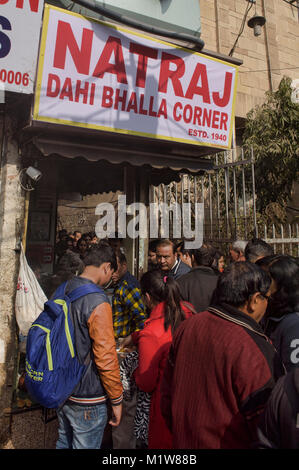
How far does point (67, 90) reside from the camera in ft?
11.0

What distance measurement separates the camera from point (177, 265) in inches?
154

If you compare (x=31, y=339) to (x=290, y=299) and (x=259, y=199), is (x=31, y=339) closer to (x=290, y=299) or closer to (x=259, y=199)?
(x=290, y=299)

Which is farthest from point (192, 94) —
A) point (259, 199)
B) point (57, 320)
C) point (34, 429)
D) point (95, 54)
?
point (259, 199)

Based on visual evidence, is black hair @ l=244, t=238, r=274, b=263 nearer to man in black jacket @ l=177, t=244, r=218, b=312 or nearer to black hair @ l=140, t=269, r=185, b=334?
man in black jacket @ l=177, t=244, r=218, b=312

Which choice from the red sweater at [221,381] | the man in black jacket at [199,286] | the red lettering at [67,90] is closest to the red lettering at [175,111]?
the red lettering at [67,90]

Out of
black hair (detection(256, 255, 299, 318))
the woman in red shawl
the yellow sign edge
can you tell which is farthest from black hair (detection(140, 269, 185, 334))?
the yellow sign edge

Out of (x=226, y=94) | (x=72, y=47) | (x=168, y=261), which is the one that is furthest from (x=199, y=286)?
(x=226, y=94)

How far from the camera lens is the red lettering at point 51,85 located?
3232mm

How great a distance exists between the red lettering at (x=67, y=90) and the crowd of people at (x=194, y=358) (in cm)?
186

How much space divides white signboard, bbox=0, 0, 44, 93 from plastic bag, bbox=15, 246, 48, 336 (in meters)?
1.78

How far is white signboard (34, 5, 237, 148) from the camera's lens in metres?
3.25

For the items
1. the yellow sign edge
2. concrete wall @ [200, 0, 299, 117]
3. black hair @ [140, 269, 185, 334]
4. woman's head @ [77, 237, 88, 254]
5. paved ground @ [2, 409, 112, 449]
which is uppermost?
concrete wall @ [200, 0, 299, 117]

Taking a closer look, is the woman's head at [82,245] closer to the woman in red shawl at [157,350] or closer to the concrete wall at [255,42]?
the woman in red shawl at [157,350]

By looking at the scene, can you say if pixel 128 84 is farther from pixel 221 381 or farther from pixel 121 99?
pixel 221 381
